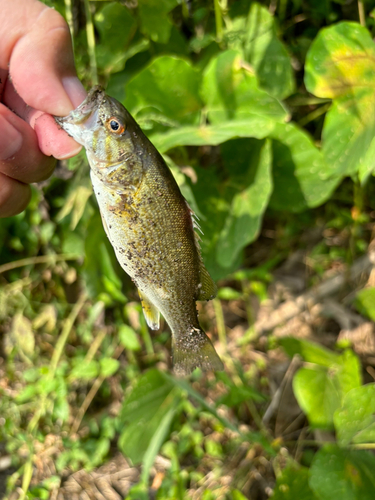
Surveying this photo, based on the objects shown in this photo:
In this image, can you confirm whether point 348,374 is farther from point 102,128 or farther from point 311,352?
point 102,128

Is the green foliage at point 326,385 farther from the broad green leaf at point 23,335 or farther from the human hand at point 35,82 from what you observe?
the broad green leaf at point 23,335

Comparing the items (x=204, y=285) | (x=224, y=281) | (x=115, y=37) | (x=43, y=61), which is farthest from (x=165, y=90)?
(x=224, y=281)

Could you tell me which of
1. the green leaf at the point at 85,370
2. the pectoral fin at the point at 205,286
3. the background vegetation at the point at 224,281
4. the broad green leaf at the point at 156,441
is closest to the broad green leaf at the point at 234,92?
the background vegetation at the point at 224,281

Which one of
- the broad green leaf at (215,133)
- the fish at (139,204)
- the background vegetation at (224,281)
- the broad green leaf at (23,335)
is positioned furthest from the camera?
the broad green leaf at (23,335)

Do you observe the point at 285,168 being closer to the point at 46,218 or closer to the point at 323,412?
the point at 323,412

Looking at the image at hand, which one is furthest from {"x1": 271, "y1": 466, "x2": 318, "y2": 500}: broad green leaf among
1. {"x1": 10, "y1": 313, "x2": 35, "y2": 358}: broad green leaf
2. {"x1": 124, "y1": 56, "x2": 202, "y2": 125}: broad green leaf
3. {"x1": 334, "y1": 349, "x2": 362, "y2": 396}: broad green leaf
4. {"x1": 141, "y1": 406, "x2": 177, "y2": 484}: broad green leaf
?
{"x1": 10, "y1": 313, "x2": 35, "y2": 358}: broad green leaf

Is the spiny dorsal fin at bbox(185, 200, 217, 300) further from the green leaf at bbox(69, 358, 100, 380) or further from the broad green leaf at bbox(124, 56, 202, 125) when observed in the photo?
the green leaf at bbox(69, 358, 100, 380)
